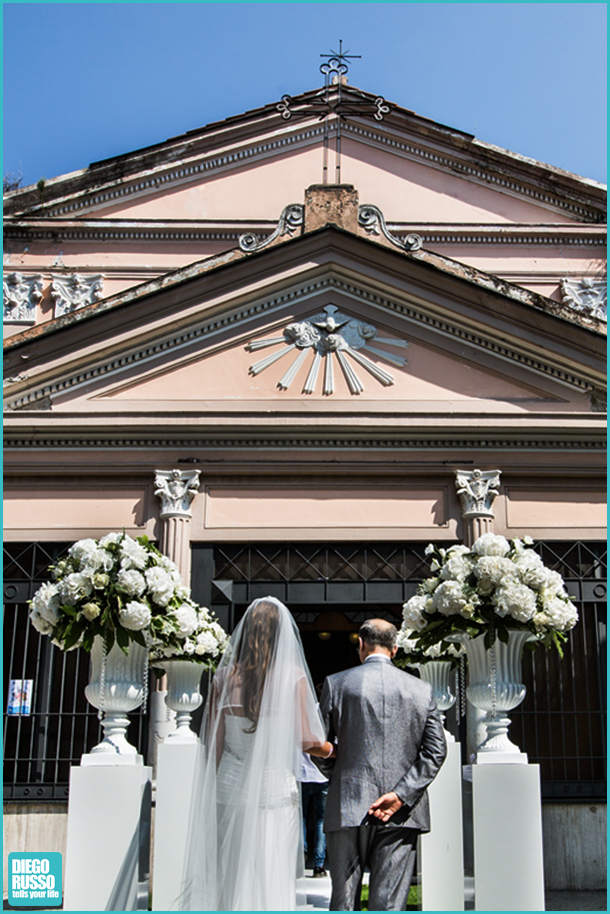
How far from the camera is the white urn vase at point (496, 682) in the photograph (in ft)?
20.6

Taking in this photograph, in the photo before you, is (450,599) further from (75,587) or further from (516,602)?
(75,587)

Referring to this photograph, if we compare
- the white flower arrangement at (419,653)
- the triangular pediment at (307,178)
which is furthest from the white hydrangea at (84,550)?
→ the triangular pediment at (307,178)

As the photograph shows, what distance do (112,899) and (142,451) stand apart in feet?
20.2

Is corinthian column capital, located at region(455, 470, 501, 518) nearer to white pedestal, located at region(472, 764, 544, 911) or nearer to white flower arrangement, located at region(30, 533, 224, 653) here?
white flower arrangement, located at region(30, 533, 224, 653)

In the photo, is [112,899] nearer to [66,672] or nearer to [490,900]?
[490,900]

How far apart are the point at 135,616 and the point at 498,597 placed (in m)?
2.46

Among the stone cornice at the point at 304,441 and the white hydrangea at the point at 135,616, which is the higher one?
the stone cornice at the point at 304,441

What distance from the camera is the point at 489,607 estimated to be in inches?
249

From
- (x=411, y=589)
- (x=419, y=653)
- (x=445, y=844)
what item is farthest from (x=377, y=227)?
(x=445, y=844)

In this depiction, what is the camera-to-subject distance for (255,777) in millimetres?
5316

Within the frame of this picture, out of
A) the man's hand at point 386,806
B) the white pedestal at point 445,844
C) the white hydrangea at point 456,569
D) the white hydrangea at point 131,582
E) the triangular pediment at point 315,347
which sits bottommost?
the white pedestal at point 445,844

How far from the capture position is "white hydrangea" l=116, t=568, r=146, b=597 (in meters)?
6.62

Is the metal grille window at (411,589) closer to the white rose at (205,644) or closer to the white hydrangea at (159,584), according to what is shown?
the white rose at (205,644)

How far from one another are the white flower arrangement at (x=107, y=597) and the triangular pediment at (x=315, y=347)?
4.65 meters
